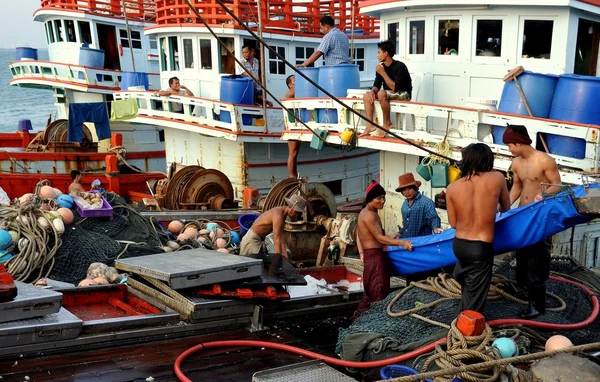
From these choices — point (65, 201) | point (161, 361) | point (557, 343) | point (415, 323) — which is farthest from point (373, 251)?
point (65, 201)

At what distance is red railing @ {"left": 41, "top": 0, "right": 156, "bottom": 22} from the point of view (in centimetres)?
1997

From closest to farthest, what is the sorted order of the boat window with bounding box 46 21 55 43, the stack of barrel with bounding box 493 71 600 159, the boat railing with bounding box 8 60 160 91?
the stack of barrel with bounding box 493 71 600 159, the boat railing with bounding box 8 60 160 91, the boat window with bounding box 46 21 55 43

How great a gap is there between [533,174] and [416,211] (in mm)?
1844

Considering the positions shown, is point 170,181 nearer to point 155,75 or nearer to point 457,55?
point 457,55

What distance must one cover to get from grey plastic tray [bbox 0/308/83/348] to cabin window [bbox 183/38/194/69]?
11.1 metres

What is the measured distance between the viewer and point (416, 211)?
7383mm

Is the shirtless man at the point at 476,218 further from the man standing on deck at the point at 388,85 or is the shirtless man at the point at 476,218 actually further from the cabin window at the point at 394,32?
the cabin window at the point at 394,32

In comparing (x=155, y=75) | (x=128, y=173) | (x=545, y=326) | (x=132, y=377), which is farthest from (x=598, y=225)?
(x=155, y=75)

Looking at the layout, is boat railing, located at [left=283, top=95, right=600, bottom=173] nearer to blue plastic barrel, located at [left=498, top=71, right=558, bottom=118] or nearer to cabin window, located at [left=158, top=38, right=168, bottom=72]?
blue plastic barrel, located at [left=498, top=71, right=558, bottom=118]

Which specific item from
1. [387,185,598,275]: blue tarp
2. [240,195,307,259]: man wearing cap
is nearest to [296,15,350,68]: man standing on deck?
[240,195,307,259]: man wearing cap

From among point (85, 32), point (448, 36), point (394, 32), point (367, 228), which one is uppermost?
point (85, 32)

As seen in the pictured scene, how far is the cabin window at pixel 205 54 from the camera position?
15.1 m

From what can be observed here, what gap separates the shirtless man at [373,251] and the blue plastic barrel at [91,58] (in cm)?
1571

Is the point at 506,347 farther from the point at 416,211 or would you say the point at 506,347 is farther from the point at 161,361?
the point at 416,211
